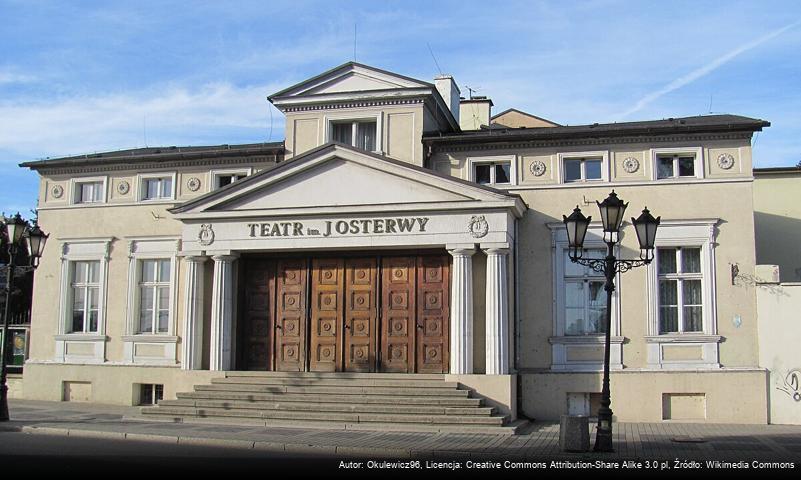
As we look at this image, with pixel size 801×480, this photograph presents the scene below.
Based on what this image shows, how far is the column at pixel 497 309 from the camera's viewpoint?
18.9m

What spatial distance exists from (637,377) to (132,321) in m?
13.7

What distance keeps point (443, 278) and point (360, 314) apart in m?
2.29

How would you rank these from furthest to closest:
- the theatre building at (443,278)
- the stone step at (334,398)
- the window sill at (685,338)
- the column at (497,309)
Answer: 1. the window sill at (685,338)
2. the theatre building at (443,278)
3. the column at (497,309)
4. the stone step at (334,398)

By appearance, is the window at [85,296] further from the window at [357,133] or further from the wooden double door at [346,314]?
the window at [357,133]

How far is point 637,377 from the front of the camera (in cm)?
1967

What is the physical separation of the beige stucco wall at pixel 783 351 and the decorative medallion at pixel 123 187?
17.4 metres

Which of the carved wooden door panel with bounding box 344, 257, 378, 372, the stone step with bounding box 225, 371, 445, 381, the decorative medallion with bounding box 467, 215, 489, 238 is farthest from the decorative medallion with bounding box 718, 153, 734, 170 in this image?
the carved wooden door panel with bounding box 344, 257, 378, 372

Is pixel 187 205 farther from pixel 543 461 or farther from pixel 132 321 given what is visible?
pixel 543 461

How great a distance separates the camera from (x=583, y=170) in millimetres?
20812

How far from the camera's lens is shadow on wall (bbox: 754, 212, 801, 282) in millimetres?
23422

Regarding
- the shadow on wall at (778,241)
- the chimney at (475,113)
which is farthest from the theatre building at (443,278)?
the chimney at (475,113)

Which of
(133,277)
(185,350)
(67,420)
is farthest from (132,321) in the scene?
(67,420)

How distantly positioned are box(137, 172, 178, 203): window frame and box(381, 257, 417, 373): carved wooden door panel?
6.97 metres

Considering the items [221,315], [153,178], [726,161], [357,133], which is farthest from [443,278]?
[153,178]
